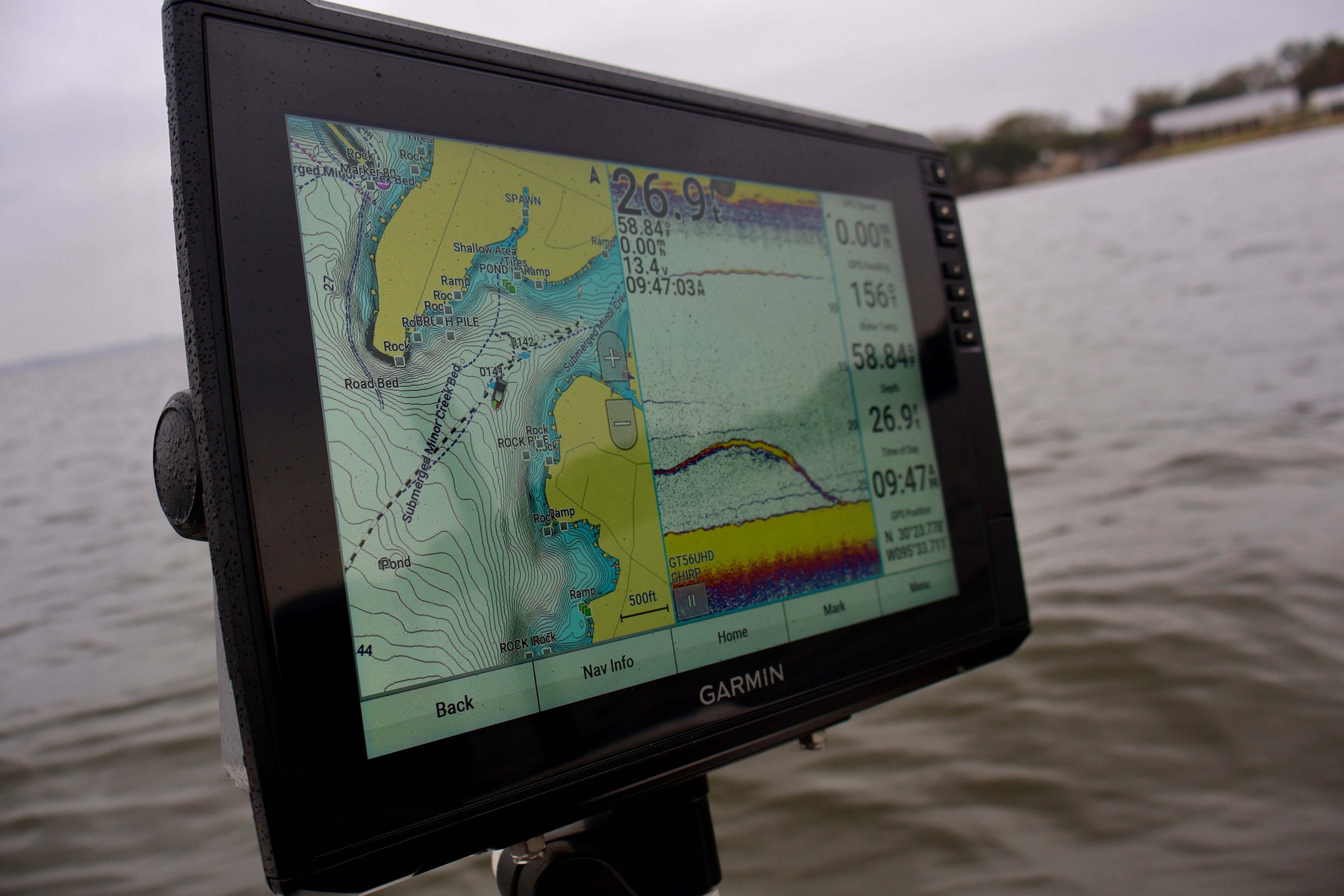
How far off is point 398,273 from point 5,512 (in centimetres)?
246

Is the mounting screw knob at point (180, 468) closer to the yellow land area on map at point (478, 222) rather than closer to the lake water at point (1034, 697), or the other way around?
the yellow land area on map at point (478, 222)

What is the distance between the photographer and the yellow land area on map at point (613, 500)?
0.56 m

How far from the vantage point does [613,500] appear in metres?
0.58

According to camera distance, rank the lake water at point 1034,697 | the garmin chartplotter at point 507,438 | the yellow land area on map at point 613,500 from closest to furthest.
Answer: the garmin chartplotter at point 507,438, the yellow land area on map at point 613,500, the lake water at point 1034,697

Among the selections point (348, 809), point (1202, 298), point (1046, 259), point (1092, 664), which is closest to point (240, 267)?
point (348, 809)

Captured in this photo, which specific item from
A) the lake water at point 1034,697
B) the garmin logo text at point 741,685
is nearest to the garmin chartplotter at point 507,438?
the garmin logo text at point 741,685

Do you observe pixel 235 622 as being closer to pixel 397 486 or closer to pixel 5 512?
pixel 397 486

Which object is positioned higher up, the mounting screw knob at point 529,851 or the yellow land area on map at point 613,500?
the yellow land area on map at point 613,500

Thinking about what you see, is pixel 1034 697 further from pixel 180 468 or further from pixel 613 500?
pixel 180 468

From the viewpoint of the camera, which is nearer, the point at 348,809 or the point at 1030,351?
the point at 348,809

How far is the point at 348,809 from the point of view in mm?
463

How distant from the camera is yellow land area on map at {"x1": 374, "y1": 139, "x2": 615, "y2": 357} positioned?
518 mm

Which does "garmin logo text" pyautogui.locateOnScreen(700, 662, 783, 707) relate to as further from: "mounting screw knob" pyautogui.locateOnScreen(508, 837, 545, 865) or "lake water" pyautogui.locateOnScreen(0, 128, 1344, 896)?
"lake water" pyautogui.locateOnScreen(0, 128, 1344, 896)

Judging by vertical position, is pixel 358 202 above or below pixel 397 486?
above
